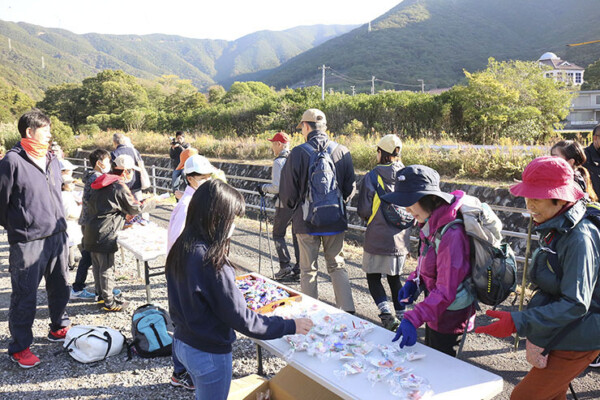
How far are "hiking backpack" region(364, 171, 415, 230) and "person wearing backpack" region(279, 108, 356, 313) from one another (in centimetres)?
37

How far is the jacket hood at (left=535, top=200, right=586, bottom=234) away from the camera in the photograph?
1.91m

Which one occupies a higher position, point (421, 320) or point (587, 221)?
point (587, 221)

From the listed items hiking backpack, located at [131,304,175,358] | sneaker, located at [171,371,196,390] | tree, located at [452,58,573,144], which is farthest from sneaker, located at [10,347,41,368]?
tree, located at [452,58,573,144]

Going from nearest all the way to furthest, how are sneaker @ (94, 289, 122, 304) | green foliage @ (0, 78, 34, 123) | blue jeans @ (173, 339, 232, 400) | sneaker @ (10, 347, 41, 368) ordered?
blue jeans @ (173, 339, 232, 400) < sneaker @ (10, 347, 41, 368) < sneaker @ (94, 289, 122, 304) < green foliage @ (0, 78, 34, 123)

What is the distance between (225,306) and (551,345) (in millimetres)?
1581

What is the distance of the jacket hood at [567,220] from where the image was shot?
191cm

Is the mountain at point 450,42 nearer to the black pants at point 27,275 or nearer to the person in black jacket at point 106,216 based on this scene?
the person in black jacket at point 106,216

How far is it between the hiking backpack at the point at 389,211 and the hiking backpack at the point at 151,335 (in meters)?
2.34

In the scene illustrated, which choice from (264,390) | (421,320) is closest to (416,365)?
(421,320)

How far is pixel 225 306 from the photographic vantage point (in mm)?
1966

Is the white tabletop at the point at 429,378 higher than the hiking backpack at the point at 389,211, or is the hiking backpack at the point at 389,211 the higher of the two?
the hiking backpack at the point at 389,211

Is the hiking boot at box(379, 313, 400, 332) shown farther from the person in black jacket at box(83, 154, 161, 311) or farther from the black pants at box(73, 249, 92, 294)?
the black pants at box(73, 249, 92, 294)

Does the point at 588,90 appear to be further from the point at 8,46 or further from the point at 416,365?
the point at 8,46

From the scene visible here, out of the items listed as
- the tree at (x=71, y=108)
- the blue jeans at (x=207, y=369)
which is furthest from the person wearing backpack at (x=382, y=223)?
the tree at (x=71, y=108)
